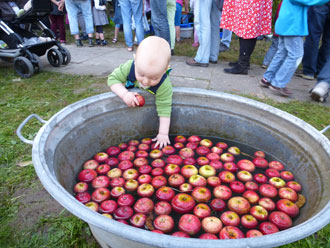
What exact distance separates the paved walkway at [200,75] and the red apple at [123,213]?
234 cm

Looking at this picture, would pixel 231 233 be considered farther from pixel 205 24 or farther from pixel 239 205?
pixel 205 24

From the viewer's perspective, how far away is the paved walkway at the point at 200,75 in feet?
11.2

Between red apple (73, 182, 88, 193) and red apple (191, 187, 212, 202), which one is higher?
red apple (191, 187, 212, 202)

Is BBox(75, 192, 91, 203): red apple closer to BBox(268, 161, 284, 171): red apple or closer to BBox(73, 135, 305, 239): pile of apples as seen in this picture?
BBox(73, 135, 305, 239): pile of apples

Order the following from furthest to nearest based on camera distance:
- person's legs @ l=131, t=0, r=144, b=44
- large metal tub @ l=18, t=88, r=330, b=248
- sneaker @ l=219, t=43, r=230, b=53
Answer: sneaker @ l=219, t=43, r=230, b=53, person's legs @ l=131, t=0, r=144, b=44, large metal tub @ l=18, t=88, r=330, b=248

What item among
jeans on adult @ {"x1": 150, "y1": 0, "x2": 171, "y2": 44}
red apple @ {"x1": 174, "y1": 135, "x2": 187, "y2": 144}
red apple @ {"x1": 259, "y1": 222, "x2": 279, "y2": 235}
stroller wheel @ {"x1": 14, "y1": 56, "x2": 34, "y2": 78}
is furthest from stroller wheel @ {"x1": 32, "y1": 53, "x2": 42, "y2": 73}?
red apple @ {"x1": 259, "y1": 222, "x2": 279, "y2": 235}

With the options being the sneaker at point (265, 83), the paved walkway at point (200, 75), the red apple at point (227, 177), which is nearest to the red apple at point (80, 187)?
the red apple at point (227, 177)

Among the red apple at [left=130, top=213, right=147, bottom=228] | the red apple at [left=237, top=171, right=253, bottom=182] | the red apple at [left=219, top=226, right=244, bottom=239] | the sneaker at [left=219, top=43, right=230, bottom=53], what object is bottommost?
the sneaker at [left=219, top=43, right=230, bottom=53]

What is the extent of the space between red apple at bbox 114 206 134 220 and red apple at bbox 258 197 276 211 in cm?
77

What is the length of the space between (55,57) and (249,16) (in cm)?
309

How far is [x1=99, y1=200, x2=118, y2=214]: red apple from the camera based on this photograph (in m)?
1.35

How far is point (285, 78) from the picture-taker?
315cm

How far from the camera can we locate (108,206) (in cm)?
137

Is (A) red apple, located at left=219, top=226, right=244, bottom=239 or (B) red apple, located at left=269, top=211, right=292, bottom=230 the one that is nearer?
(A) red apple, located at left=219, top=226, right=244, bottom=239
